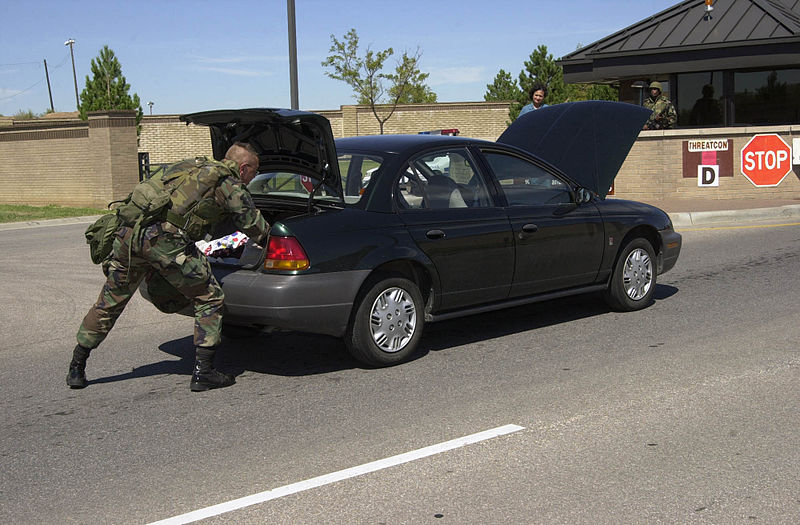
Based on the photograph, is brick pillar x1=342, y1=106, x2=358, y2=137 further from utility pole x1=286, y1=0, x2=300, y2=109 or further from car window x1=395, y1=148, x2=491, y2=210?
car window x1=395, y1=148, x2=491, y2=210

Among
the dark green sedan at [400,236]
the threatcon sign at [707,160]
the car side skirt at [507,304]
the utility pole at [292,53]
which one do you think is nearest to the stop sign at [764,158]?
the threatcon sign at [707,160]

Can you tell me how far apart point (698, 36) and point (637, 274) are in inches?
701

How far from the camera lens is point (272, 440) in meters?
5.03

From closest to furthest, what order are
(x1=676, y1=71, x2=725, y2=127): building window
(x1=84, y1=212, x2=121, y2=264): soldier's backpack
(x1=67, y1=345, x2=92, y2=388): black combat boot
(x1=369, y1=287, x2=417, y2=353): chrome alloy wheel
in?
(x1=84, y1=212, x2=121, y2=264): soldier's backpack, (x1=67, y1=345, x2=92, y2=388): black combat boot, (x1=369, y1=287, x2=417, y2=353): chrome alloy wheel, (x1=676, y1=71, x2=725, y2=127): building window

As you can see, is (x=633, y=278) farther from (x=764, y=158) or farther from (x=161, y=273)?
(x=764, y=158)

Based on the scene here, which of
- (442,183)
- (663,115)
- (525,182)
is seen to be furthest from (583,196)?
(663,115)

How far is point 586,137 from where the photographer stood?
30.2 feet

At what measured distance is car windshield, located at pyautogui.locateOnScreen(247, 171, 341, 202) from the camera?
22.4 ft

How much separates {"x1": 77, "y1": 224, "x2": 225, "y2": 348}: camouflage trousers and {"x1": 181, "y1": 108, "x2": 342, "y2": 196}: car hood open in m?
1.09

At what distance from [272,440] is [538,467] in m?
1.44

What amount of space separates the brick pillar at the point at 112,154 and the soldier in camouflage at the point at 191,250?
18.8 meters

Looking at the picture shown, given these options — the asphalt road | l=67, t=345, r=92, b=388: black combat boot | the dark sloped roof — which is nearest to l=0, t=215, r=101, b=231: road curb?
the asphalt road

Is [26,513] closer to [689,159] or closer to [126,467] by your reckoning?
[126,467]

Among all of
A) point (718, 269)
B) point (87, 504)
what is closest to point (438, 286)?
point (87, 504)
